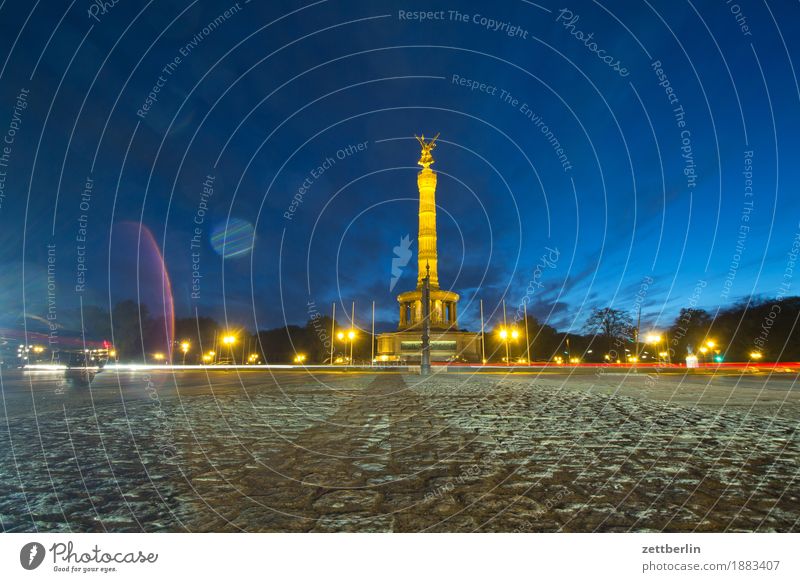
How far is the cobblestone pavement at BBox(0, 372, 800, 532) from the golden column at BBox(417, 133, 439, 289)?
55640mm

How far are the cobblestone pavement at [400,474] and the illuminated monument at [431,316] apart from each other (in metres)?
46.1

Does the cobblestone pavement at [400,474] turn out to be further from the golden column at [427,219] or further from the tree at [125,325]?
the tree at [125,325]

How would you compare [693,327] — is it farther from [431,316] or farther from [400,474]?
[400,474]

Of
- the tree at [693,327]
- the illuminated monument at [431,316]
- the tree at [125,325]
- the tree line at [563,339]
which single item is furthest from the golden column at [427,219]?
the tree at [125,325]

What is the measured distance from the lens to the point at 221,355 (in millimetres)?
85812

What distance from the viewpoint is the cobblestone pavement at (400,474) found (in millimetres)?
2562

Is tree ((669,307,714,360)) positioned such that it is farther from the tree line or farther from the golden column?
the golden column

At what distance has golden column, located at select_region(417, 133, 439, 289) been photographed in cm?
6309

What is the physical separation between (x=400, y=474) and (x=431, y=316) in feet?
185

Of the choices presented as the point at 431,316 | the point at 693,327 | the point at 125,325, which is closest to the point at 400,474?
the point at 431,316

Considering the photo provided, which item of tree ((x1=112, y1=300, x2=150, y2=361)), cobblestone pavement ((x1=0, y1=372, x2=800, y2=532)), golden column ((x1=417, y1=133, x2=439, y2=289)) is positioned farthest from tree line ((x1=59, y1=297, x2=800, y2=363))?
cobblestone pavement ((x1=0, y1=372, x2=800, y2=532))

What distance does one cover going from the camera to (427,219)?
213 ft
